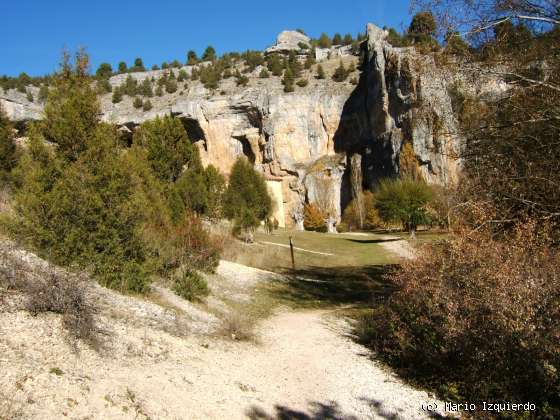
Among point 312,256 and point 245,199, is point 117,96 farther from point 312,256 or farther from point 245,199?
point 312,256

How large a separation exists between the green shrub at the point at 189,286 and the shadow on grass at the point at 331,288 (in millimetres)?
3093

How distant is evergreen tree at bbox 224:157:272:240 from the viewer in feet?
95.1

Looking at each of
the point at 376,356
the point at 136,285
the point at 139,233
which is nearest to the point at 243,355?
the point at 376,356

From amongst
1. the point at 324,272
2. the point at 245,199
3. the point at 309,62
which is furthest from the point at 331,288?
A: the point at 309,62

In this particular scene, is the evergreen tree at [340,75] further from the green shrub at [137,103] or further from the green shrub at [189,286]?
the green shrub at [189,286]

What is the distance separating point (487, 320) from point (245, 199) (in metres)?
27.4

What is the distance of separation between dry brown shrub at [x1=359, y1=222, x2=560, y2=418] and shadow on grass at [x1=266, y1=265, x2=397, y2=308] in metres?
4.40

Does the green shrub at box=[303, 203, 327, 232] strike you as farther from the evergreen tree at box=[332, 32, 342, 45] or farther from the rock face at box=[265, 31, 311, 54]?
the evergreen tree at box=[332, 32, 342, 45]

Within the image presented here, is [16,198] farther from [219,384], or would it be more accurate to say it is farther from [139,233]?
[219,384]

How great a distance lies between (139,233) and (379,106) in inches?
2003

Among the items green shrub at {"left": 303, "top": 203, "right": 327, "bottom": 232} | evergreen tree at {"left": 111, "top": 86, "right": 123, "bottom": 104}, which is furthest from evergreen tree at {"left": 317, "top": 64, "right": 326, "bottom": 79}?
evergreen tree at {"left": 111, "top": 86, "right": 123, "bottom": 104}

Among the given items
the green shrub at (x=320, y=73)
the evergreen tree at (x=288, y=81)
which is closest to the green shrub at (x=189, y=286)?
the evergreen tree at (x=288, y=81)

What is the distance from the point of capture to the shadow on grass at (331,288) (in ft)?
44.3

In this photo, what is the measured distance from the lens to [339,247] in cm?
3247
